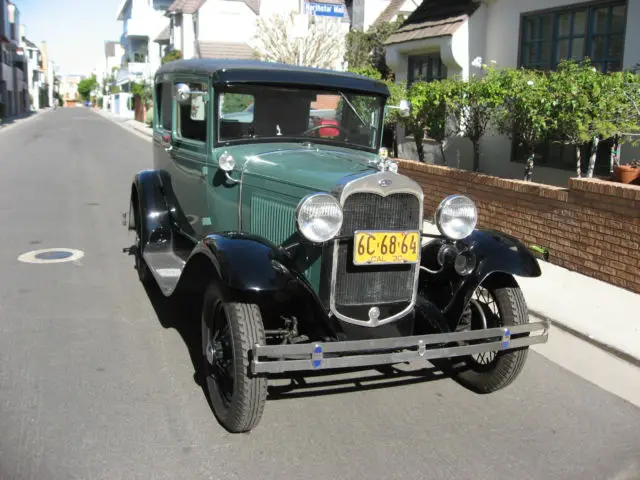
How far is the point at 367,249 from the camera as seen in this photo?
3.73m

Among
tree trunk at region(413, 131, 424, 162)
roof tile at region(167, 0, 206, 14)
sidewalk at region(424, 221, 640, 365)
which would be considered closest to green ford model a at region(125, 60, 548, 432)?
sidewalk at region(424, 221, 640, 365)

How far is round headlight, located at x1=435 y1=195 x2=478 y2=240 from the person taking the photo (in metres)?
3.96

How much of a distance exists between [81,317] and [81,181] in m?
9.12

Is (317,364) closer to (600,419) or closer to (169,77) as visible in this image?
(600,419)

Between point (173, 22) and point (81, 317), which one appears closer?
point (81, 317)

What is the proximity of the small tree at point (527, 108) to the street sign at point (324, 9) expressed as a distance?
5463 mm

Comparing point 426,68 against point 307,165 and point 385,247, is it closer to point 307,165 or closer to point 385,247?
point 307,165

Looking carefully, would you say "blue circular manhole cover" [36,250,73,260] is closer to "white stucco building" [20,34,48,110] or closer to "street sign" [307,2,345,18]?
"street sign" [307,2,345,18]

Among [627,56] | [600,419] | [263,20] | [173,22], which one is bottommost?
[600,419]

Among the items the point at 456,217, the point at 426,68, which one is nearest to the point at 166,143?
the point at 456,217

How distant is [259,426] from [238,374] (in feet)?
1.53

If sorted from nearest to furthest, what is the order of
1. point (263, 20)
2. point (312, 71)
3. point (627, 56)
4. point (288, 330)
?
point (288, 330)
point (312, 71)
point (627, 56)
point (263, 20)

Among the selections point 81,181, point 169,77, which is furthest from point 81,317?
point 81,181

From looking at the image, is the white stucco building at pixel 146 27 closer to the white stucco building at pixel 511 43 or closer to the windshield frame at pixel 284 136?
the white stucco building at pixel 511 43
